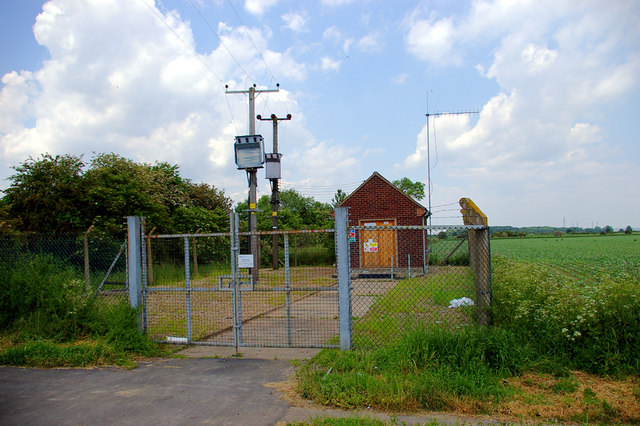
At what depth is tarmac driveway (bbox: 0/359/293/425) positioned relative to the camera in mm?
4262

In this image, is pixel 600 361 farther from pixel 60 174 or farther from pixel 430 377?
pixel 60 174

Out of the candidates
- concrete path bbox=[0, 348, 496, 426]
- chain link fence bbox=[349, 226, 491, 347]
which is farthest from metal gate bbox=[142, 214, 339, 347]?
concrete path bbox=[0, 348, 496, 426]

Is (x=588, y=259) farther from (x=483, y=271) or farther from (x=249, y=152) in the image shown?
(x=483, y=271)

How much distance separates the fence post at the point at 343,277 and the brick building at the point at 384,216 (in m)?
13.4

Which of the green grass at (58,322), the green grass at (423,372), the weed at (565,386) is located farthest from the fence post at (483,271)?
the green grass at (58,322)

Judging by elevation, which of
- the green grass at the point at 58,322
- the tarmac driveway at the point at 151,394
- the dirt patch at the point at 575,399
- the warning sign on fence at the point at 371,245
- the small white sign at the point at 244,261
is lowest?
the tarmac driveway at the point at 151,394

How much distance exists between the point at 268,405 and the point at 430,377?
174 centimetres

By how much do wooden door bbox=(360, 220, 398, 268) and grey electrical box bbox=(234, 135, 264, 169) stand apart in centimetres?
572

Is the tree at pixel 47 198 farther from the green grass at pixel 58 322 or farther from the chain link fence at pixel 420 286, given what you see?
the chain link fence at pixel 420 286

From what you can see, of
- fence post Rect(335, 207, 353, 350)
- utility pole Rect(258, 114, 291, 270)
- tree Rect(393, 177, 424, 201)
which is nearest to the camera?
fence post Rect(335, 207, 353, 350)

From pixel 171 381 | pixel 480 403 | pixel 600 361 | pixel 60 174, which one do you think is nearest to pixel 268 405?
pixel 171 381

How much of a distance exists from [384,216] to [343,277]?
47.8 feet

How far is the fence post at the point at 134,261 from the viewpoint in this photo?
6.97m

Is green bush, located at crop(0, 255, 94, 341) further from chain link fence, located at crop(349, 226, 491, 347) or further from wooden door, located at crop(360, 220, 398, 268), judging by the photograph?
wooden door, located at crop(360, 220, 398, 268)
